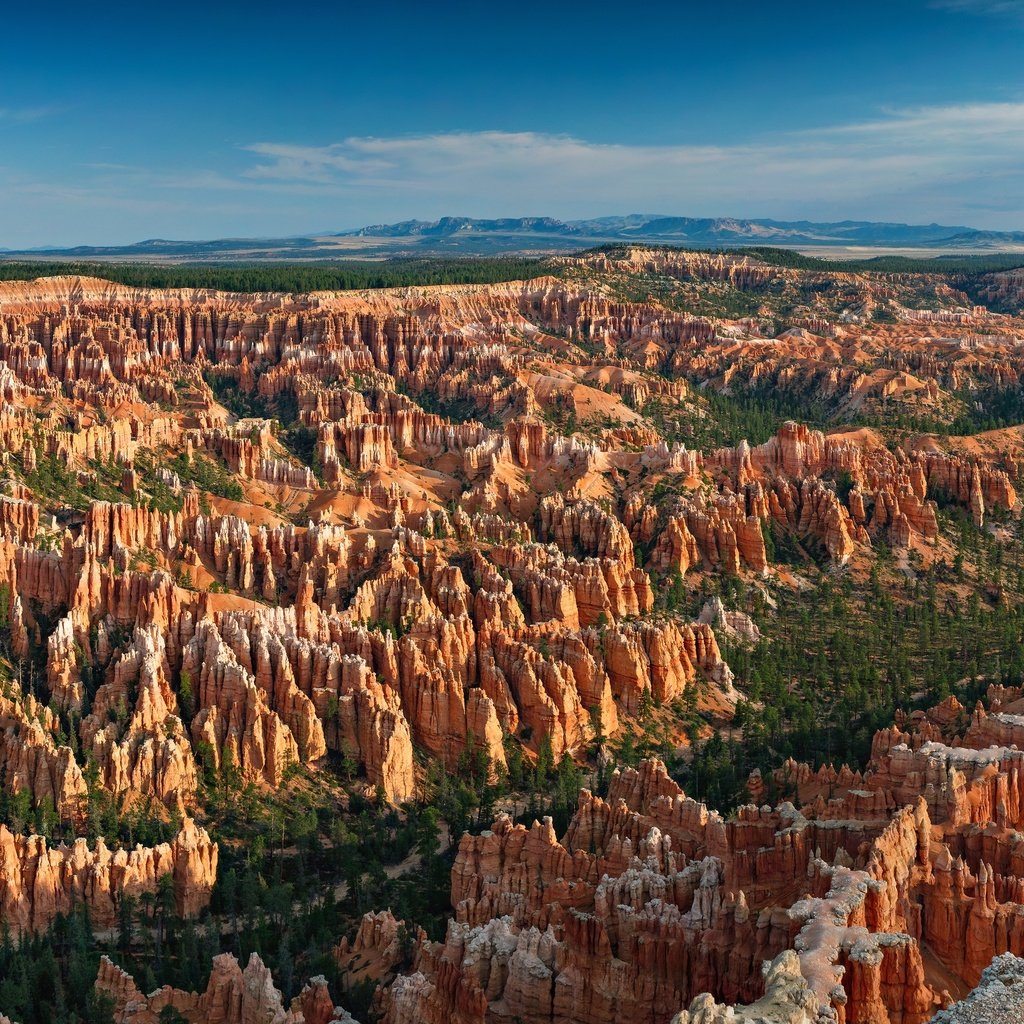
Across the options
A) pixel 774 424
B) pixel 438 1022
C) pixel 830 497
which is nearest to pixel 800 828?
pixel 438 1022

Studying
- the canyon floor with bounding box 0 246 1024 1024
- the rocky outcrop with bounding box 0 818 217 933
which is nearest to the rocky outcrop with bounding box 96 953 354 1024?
the canyon floor with bounding box 0 246 1024 1024

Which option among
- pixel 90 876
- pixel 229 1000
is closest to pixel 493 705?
pixel 90 876

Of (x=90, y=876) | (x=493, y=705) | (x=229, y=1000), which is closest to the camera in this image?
(x=229, y=1000)

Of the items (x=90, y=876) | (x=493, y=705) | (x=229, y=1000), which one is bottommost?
(x=229, y=1000)

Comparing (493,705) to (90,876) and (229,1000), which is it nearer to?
(90,876)

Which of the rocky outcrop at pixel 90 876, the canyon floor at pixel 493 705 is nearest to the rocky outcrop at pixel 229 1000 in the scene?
the canyon floor at pixel 493 705

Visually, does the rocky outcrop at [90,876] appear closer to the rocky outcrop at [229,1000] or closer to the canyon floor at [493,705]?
the canyon floor at [493,705]

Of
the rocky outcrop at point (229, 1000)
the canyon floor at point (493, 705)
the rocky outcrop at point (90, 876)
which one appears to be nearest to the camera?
the canyon floor at point (493, 705)

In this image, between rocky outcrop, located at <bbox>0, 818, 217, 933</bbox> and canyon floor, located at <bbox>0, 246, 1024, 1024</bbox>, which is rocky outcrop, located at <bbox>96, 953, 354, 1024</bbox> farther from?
rocky outcrop, located at <bbox>0, 818, 217, 933</bbox>
